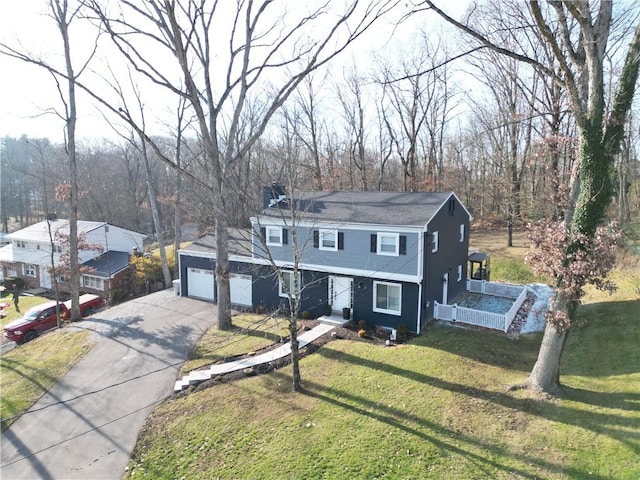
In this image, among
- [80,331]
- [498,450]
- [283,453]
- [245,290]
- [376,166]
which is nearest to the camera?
[498,450]

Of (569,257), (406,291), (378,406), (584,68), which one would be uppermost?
(584,68)

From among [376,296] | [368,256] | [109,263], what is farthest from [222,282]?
[109,263]

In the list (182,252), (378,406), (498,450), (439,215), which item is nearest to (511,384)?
(498,450)

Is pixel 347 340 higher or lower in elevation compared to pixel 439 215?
lower

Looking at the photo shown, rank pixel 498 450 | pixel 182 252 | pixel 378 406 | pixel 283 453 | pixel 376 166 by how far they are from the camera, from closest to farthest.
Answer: pixel 498 450
pixel 283 453
pixel 378 406
pixel 182 252
pixel 376 166

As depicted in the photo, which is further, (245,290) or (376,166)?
(376,166)

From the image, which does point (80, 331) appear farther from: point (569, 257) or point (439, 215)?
point (569, 257)

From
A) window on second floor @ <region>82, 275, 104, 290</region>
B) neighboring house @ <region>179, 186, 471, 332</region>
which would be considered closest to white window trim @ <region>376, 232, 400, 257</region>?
neighboring house @ <region>179, 186, 471, 332</region>

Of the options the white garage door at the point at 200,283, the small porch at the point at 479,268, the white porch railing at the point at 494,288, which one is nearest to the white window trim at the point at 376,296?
the white porch railing at the point at 494,288
